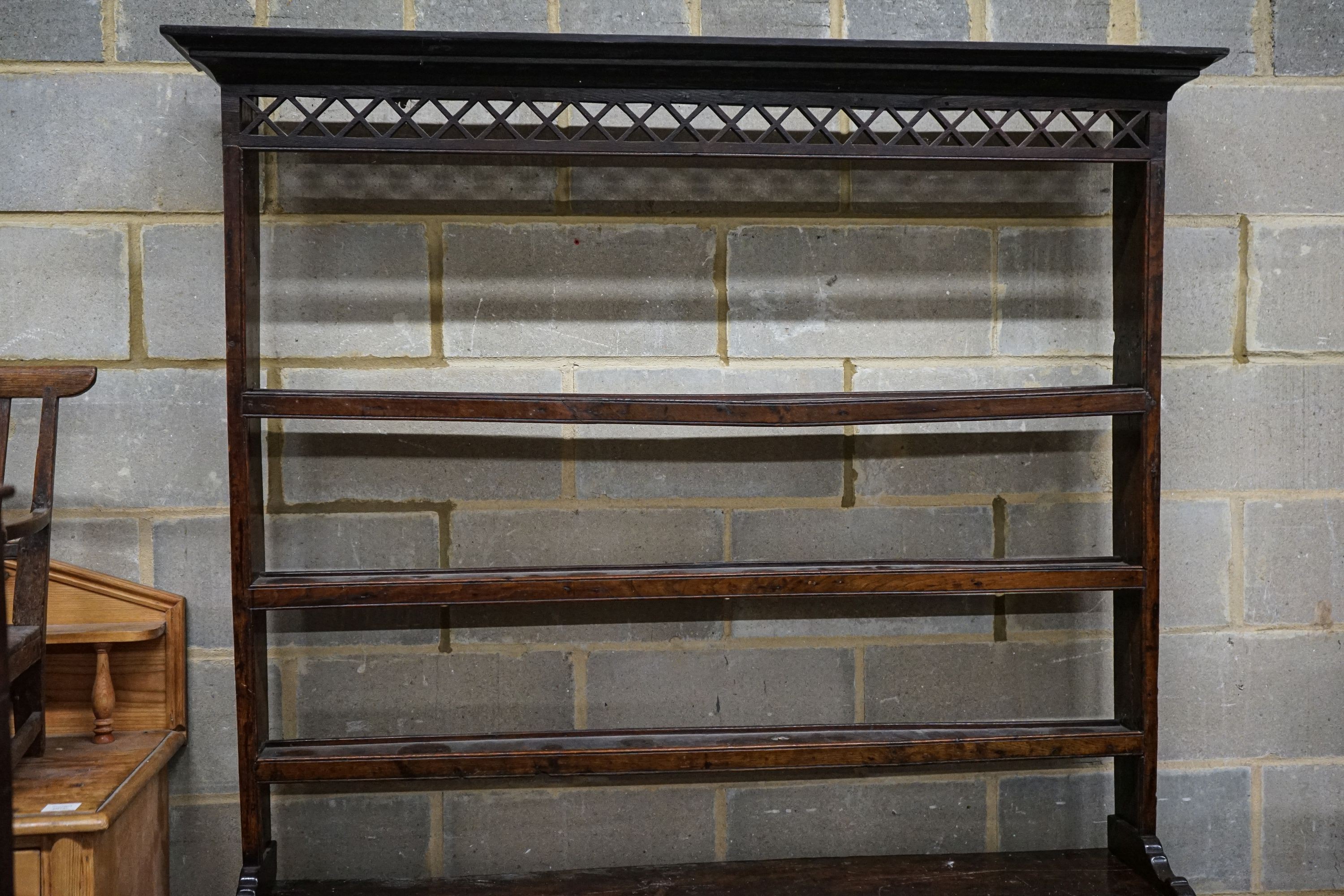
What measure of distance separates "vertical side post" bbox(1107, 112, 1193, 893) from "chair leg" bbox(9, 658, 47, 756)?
1.79 metres

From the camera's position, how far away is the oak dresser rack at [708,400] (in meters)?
1.45

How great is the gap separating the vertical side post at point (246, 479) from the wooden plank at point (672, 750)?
2.7 inches

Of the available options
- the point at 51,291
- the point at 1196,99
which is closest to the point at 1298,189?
the point at 1196,99

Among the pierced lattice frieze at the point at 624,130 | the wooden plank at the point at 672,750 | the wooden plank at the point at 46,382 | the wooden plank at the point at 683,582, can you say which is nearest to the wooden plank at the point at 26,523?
the wooden plank at the point at 46,382

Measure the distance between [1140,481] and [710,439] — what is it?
29.1 inches

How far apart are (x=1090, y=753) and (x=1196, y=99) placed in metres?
1.20

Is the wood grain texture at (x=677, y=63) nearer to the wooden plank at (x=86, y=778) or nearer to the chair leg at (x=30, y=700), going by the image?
the chair leg at (x=30, y=700)

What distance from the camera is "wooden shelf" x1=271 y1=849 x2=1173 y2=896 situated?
1.62 metres

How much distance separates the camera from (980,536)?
70.1 inches

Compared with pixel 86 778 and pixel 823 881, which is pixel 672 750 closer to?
pixel 823 881

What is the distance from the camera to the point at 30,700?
59.3 inches

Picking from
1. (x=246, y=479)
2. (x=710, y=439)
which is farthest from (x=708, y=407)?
(x=246, y=479)

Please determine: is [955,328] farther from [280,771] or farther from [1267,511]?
[280,771]

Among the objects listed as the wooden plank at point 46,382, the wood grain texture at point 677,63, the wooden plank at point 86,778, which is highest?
the wood grain texture at point 677,63
